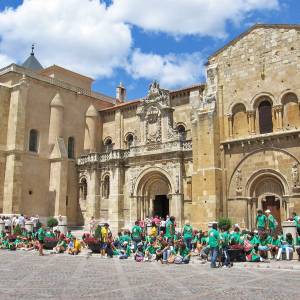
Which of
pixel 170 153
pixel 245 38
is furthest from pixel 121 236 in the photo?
pixel 245 38

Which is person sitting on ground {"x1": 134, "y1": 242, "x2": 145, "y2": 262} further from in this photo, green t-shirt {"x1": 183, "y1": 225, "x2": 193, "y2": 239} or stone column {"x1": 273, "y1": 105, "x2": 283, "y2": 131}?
stone column {"x1": 273, "y1": 105, "x2": 283, "y2": 131}

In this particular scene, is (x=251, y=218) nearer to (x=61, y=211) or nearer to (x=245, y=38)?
(x=245, y=38)

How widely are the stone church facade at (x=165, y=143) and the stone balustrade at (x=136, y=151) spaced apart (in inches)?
3.2

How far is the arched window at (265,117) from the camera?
23.4 m

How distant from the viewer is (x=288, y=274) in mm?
11977

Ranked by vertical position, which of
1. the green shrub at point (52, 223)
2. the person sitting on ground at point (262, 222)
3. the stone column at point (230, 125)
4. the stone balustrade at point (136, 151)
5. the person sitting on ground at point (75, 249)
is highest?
the stone column at point (230, 125)

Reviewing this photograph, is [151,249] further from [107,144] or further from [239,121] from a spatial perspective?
[107,144]

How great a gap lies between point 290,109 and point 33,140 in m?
20.8

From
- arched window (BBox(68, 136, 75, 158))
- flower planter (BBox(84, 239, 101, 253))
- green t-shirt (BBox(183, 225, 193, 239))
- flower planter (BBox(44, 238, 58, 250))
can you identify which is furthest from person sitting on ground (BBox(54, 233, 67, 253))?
arched window (BBox(68, 136, 75, 158))

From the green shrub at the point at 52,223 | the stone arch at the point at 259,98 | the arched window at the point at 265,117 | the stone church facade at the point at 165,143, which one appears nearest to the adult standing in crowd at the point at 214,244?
the stone church facade at the point at 165,143

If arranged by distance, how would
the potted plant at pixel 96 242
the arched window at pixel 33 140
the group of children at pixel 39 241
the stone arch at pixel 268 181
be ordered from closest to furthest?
the potted plant at pixel 96 242, the group of children at pixel 39 241, the stone arch at pixel 268 181, the arched window at pixel 33 140

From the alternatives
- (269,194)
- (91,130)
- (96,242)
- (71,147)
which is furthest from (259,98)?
(71,147)

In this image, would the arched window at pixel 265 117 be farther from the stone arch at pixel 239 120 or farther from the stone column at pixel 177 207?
the stone column at pixel 177 207

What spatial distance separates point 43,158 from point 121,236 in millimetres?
17416
